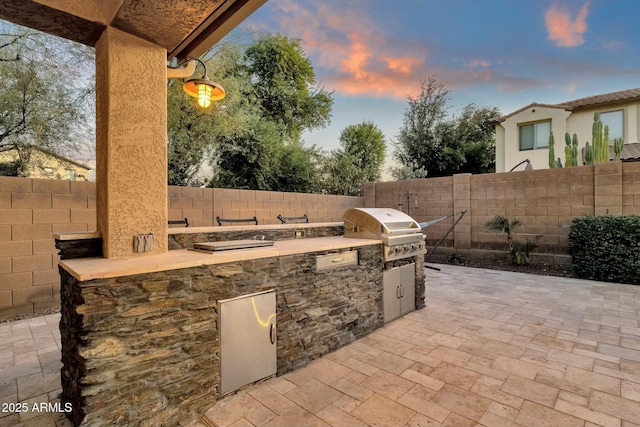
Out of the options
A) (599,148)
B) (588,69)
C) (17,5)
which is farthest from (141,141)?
(588,69)

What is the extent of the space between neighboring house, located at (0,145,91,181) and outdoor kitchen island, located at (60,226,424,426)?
4.87m

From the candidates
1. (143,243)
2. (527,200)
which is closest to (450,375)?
(143,243)

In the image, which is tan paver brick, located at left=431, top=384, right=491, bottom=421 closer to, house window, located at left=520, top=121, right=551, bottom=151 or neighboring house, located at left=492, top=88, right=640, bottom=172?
neighboring house, located at left=492, top=88, right=640, bottom=172

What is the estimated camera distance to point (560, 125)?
10953 millimetres

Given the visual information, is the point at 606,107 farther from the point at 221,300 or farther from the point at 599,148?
the point at 221,300

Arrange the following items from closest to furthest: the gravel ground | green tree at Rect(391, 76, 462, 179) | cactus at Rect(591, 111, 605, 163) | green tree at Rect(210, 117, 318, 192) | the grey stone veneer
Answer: the grey stone veneer < the gravel ground < cactus at Rect(591, 111, 605, 163) < green tree at Rect(210, 117, 318, 192) < green tree at Rect(391, 76, 462, 179)

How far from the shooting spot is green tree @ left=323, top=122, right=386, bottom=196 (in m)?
10.7

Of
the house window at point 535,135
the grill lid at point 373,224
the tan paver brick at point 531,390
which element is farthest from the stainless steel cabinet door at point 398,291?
the house window at point 535,135

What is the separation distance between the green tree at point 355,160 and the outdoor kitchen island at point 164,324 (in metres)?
8.10

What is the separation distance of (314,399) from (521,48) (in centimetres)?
1121

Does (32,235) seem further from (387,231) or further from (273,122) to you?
(273,122)

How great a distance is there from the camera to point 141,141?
2.14 metres

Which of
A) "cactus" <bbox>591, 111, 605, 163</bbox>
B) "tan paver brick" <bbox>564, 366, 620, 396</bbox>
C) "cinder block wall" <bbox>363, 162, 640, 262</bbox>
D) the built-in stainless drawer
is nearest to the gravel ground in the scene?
"cinder block wall" <bbox>363, 162, 640, 262</bbox>

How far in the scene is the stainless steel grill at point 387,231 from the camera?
328cm
